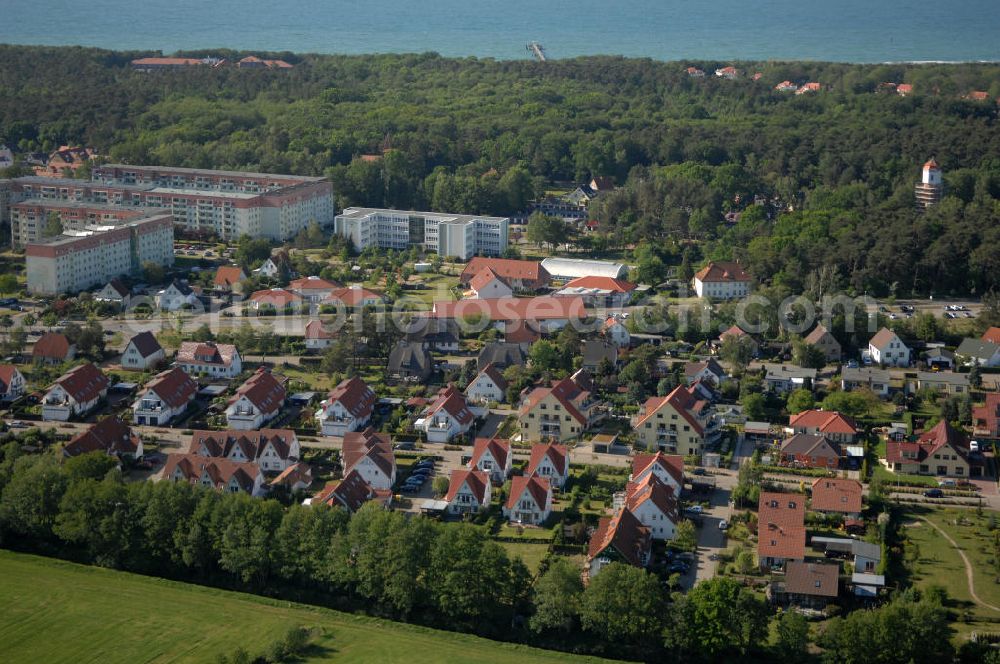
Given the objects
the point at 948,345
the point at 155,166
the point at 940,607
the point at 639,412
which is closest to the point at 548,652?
the point at 940,607

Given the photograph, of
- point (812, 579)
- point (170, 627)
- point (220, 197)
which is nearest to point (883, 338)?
point (812, 579)

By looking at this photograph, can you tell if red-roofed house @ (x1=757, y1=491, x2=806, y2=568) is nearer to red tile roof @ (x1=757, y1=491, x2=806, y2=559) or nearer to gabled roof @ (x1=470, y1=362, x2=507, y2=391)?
red tile roof @ (x1=757, y1=491, x2=806, y2=559)

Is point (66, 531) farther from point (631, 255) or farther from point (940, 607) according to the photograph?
point (631, 255)

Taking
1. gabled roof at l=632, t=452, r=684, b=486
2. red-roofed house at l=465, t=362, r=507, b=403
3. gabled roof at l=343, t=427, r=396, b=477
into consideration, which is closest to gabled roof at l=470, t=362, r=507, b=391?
red-roofed house at l=465, t=362, r=507, b=403

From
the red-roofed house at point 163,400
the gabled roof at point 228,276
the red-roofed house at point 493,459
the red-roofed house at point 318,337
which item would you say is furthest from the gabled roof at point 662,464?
the gabled roof at point 228,276

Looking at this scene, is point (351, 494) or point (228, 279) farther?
point (228, 279)

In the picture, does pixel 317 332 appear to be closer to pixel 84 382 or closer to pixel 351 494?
pixel 84 382
